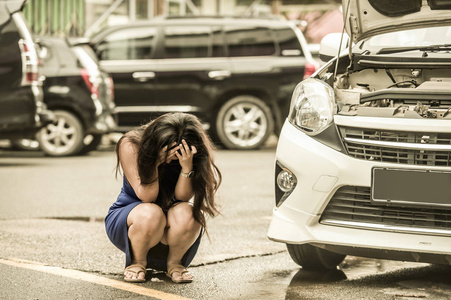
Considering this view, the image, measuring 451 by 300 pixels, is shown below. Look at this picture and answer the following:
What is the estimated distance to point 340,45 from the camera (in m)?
5.33

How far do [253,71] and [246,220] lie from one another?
6.97 meters

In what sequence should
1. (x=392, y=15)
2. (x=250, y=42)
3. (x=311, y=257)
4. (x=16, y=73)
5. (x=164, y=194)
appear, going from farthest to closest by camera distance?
(x=250, y=42)
(x=16, y=73)
(x=392, y=15)
(x=311, y=257)
(x=164, y=194)

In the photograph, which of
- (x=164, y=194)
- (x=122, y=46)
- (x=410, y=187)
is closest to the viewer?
(x=410, y=187)

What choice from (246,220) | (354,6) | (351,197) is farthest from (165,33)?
(351,197)

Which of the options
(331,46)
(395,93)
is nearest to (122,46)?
(331,46)

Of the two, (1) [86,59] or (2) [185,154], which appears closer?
(2) [185,154]

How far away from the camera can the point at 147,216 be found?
16.1 feet

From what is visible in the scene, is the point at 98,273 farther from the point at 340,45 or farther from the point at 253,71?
the point at 253,71

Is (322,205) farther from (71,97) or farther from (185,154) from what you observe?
(71,97)

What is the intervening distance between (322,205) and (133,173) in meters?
1.01

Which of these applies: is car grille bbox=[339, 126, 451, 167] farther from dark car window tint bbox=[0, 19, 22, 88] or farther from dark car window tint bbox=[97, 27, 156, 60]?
dark car window tint bbox=[97, 27, 156, 60]

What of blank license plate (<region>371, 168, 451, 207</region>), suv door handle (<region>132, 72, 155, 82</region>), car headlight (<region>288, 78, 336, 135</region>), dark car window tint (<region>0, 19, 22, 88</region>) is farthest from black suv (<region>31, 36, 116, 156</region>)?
blank license plate (<region>371, 168, 451, 207</region>)

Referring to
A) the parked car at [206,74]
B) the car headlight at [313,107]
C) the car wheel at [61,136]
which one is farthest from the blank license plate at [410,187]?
the parked car at [206,74]

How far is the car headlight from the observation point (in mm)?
4945
